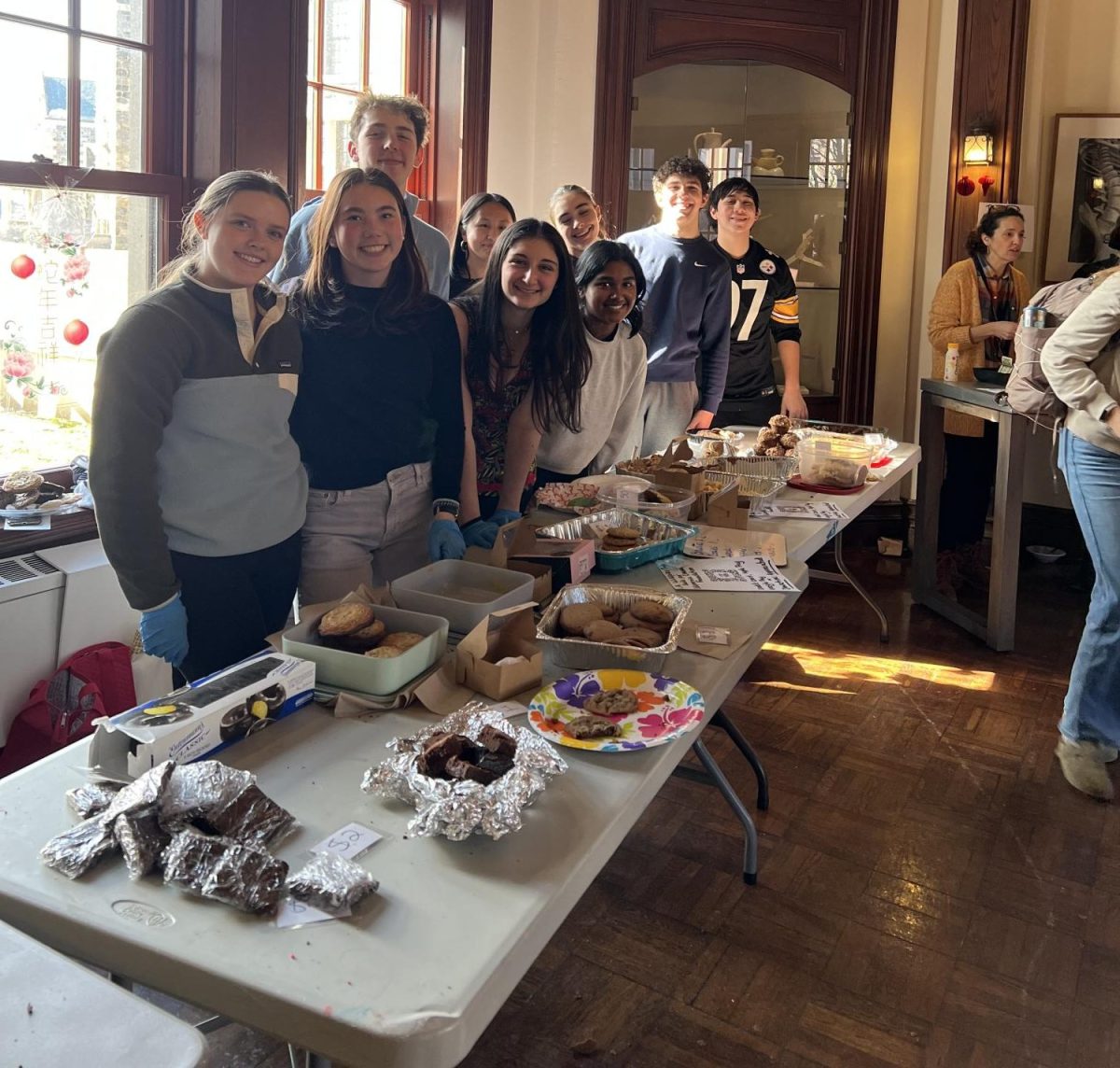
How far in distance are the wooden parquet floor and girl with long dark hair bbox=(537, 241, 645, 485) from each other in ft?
2.79

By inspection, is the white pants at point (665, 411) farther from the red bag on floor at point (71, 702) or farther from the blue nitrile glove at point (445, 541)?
the red bag on floor at point (71, 702)

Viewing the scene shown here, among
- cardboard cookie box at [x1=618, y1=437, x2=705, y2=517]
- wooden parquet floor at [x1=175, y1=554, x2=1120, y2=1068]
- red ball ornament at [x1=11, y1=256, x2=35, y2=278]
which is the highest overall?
red ball ornament at [x1=11, y1=256, x2=35, y2=278]

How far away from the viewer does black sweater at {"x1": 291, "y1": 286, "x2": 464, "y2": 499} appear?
1.90 m

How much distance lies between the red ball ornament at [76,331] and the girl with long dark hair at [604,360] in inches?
50.9

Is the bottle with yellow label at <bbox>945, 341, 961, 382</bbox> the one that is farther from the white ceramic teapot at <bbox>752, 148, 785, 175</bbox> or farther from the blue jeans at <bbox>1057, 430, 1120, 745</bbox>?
the blue jeans at <bbox>1057, 430, 1120, 745</bbox>

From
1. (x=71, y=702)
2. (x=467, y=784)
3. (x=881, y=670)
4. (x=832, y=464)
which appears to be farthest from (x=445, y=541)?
(x=881, y=670)

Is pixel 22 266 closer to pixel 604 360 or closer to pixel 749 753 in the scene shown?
pixel 604 360

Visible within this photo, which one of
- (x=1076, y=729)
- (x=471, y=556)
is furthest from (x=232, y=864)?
(x=1076, y=729)

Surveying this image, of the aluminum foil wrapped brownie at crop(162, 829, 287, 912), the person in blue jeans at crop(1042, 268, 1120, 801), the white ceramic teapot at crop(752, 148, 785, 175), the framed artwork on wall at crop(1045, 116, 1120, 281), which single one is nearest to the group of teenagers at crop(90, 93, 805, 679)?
the aluminum foil wrapped brownie at crop(162, 829, 287, 912)

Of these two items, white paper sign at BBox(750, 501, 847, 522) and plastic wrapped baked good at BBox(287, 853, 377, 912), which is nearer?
plastic wrapped baked good at BBox(287, 853, 377, 912)

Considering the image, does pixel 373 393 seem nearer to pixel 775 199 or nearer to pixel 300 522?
pixel 300 522

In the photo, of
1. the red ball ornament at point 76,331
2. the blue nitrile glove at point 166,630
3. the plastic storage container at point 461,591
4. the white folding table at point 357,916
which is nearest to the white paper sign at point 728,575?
the plastic storage container at point 461,591

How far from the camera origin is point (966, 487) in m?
4.42

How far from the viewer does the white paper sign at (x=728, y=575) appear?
1.88 m
